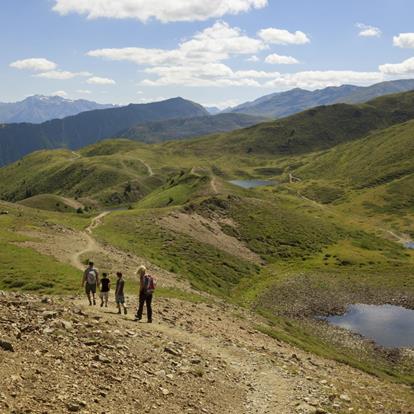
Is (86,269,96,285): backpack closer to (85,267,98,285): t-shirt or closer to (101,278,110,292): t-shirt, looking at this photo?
(85,267,98,285): t-shirt

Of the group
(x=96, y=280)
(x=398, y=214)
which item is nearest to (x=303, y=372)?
(x=96, y=280)

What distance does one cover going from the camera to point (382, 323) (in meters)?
69.0

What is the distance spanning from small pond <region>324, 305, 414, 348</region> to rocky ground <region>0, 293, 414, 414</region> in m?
29.0

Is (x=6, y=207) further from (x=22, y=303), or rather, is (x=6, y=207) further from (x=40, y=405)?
(x=40, y=405)

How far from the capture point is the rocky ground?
65.9 feet

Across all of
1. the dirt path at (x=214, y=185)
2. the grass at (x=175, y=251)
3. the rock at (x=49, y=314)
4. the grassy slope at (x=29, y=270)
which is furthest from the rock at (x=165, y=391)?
the dirt path at (x=214, y=185)

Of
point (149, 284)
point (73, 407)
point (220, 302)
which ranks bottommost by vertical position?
point (220, 302)

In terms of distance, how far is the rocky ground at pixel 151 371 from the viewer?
20.1 metres

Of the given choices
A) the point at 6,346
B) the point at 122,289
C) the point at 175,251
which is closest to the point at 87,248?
the point at 175,251

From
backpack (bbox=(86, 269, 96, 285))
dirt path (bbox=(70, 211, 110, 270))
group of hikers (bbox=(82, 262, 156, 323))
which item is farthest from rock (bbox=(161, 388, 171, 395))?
dirt path (bbox=(70, 211, 110, 270))

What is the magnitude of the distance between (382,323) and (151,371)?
53401 mm

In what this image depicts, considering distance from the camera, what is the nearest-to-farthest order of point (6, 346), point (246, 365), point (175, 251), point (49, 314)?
point (6, 346), point (49, 314), point (246, 365), point (175, 251)

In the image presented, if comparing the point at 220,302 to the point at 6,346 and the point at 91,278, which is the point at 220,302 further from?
the point at 6,346

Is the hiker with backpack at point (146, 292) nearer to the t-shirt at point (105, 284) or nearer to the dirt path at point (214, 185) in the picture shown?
the t-shirt at point (105, 284)
